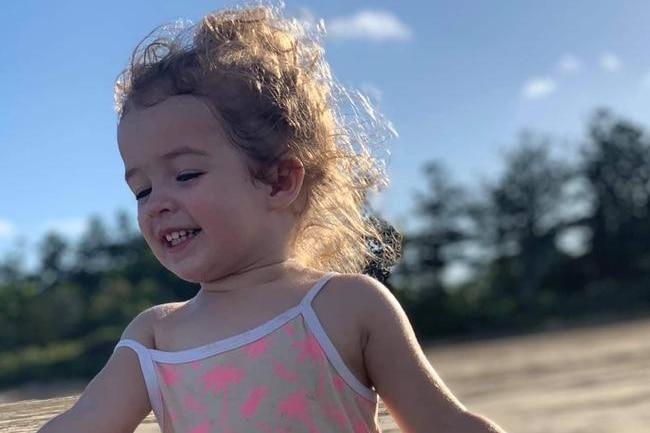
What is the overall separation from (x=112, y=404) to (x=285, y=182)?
40 centimetres

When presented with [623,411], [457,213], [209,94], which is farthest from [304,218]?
[457,213]

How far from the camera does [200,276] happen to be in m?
1.29

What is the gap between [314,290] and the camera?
1.24 m

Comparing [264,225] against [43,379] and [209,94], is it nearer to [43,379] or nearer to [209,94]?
[209,94]

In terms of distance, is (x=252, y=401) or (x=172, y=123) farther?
(x=172, y=123)

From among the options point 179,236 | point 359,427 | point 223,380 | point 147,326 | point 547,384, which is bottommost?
point 547,384

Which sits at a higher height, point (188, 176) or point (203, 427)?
point (188, 176)

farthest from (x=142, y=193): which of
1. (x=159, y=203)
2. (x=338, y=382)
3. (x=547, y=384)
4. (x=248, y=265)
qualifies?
(x=547, y=384)

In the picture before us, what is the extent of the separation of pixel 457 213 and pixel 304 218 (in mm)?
29206

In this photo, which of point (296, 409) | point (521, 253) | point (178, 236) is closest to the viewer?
point (296, 409)

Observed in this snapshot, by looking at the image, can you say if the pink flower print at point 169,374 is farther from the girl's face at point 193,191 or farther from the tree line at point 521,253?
the tree line at point 521,253

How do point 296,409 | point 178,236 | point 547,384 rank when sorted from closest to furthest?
point 296,409
point 178,236
point 547,384

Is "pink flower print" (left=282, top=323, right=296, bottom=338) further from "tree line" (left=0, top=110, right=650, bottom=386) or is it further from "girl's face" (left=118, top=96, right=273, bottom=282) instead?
"tree line" (left=0, top=110, right=650, bottom=386)

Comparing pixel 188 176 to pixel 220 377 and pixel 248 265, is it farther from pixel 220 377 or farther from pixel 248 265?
pixel 220 377
